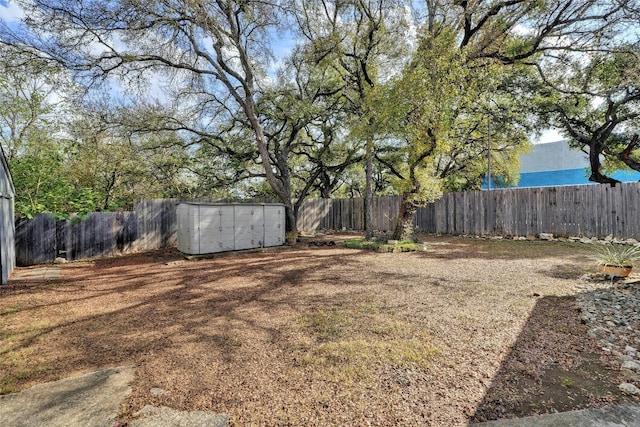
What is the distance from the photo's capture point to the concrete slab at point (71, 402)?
1804 mm

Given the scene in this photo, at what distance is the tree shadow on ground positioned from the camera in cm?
182

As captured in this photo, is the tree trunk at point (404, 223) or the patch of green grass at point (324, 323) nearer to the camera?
the patch of green grass at point (324, 323)

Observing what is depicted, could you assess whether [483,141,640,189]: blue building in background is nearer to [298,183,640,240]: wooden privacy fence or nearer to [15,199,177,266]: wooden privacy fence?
[298,183,640,240]: wooden privacy fence

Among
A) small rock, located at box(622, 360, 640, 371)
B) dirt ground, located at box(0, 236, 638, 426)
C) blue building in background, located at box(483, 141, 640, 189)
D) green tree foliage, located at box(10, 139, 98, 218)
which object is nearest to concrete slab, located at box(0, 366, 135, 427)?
dirt ground, located at box(0, 236, 638, 426)

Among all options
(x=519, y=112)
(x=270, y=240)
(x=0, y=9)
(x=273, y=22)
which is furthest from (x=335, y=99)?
(x=0, y=9)

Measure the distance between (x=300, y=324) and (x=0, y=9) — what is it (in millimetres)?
9224

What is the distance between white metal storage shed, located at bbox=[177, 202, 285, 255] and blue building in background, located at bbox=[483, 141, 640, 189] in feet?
53.5

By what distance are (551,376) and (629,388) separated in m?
0.41

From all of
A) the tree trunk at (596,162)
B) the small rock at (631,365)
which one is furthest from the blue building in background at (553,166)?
the small rock at (631,365)

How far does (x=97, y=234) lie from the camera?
8164 millimetres

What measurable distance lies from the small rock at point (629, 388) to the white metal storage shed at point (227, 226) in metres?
7.88


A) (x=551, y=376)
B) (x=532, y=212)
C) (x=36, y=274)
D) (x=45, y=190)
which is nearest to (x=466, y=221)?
(x=532, y=212)

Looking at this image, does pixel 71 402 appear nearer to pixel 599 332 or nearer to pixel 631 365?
pixel 631 365

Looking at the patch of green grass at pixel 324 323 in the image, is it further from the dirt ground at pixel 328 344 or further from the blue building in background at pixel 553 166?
the blue building in background at pixel 553 166
